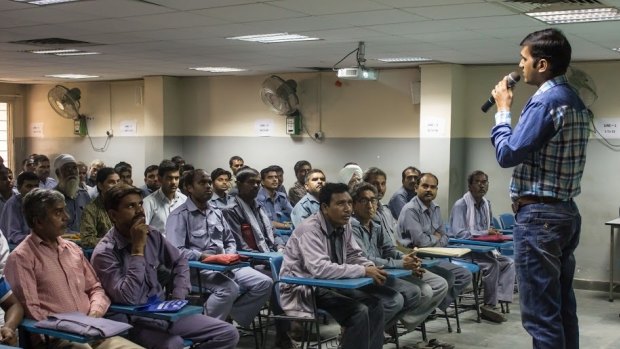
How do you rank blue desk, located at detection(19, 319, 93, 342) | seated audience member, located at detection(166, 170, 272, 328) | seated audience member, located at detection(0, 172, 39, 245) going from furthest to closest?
1. seated audience member, located at detection(0, 172, 39, 245)
2. seated audience member, located at detection(166, 170, 272, 328)
3. blue desk, located at detection(19, 319, 93, 342)

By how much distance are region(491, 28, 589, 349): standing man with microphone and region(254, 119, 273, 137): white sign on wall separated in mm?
7638

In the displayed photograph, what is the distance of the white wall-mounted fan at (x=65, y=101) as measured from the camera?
10930 millimetres

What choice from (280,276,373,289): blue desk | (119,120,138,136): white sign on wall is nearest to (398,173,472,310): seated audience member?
(280,276,373,289): blue desk

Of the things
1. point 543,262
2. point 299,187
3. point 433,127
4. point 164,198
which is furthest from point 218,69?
point 543,262

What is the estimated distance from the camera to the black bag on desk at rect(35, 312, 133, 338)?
2.88 meters

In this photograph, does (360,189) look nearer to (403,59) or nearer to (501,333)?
(501,333)

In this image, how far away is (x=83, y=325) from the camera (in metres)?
2.91

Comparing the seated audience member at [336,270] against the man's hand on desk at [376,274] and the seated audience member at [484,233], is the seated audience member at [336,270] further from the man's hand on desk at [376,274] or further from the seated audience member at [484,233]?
the seated audience member at [484,233]

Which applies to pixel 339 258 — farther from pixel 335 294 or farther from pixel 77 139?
pixel 77 139

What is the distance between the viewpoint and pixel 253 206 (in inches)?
220

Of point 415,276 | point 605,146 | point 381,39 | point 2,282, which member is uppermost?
point 381,39

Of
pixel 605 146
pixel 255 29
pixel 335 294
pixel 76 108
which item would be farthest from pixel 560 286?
pixel 76 108

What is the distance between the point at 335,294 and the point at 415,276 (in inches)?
33.5

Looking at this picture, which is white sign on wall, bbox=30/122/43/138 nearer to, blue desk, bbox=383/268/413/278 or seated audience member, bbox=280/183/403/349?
seated audience member, bbox=280/183/403/349
